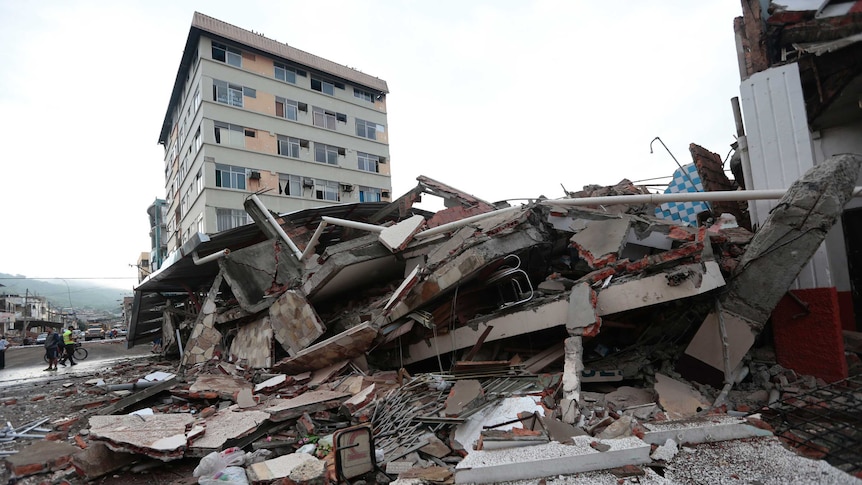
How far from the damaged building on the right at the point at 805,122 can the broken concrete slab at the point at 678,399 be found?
1423 millimetres

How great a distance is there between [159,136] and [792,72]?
37320mm

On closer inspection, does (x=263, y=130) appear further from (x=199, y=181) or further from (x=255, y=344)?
(x=255, y=344)

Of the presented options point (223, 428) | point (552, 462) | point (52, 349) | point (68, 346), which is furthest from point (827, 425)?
point (68, 346)

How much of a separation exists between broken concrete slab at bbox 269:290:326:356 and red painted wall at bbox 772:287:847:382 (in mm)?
6335

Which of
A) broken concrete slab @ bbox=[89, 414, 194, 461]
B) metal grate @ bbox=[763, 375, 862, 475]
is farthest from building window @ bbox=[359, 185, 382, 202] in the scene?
metal grate @ bbox=[763, 375, 862, 475]

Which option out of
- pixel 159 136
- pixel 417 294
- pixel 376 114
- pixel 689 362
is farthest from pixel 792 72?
pixel 159 136

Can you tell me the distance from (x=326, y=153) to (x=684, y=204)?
21.9 meters

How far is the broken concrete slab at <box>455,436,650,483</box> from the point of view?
3.02 meters

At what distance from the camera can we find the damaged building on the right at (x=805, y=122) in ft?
16.3

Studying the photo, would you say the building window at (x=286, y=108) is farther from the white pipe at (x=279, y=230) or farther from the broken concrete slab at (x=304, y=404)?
the broken concrete slab at (x=304, y=404)

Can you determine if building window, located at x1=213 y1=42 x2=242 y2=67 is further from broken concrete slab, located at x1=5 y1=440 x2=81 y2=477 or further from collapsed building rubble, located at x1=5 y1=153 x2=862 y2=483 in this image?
broken concrete slab, located at x1=5 y1=440 x2=81 y2=477

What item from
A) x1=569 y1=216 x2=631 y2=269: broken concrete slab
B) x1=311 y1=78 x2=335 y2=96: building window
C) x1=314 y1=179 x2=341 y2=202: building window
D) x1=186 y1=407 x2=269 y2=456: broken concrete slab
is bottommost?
x1=186 y1=407 x2=269 y2=456: broken concrete slab

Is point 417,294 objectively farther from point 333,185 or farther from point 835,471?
point 333,185

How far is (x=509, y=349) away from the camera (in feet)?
20.3
